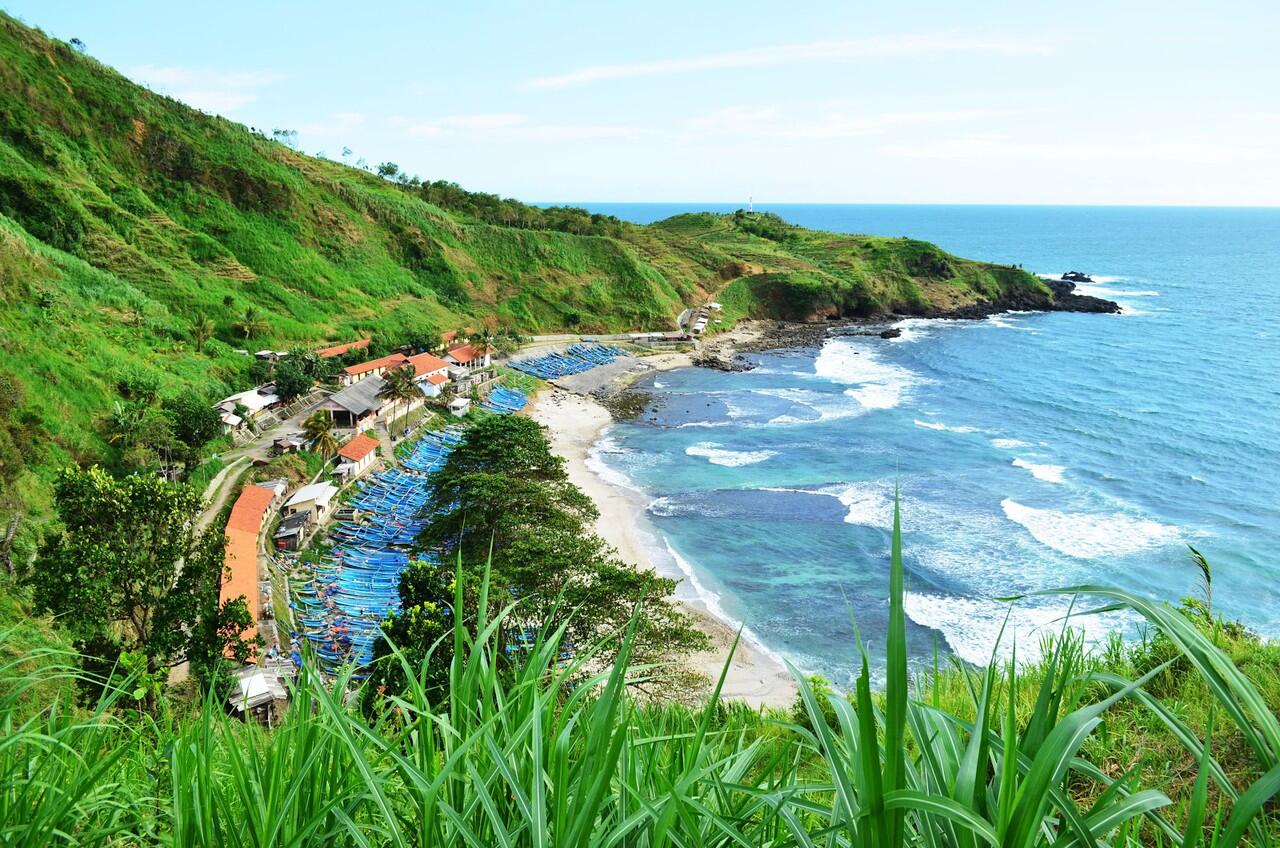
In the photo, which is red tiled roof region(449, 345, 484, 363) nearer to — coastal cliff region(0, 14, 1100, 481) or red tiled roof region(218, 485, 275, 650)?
coastal cliff region(0, 14, 1100, 481)

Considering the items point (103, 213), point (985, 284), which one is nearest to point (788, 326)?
point (985, 284)

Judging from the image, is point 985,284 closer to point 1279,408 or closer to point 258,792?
point 1279,408

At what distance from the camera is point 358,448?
2969cm

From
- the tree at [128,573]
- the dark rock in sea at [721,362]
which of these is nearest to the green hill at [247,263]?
the dark rock in sea at [721,362]

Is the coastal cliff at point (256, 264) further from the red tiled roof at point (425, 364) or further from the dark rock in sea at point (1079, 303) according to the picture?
the red tiled roof at point (425, 364)

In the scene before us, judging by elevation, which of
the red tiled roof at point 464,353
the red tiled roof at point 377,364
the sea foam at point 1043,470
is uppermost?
the red tiled roof at point 377,364

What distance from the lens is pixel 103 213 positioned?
42875 millimetres

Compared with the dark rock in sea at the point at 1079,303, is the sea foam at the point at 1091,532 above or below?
below

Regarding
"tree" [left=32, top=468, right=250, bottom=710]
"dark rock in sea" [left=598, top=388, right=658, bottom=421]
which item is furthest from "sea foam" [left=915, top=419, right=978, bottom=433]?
"tree" [left=32, top=468, right=250, bottom=710]

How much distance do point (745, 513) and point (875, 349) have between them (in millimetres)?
35492

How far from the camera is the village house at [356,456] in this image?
2839 centimetres

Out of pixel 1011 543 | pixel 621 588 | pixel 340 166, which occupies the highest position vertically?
pixel 340 166

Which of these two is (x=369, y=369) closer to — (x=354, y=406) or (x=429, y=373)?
(x=429, y=373)

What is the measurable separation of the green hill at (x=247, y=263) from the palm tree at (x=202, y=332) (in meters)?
0.23
